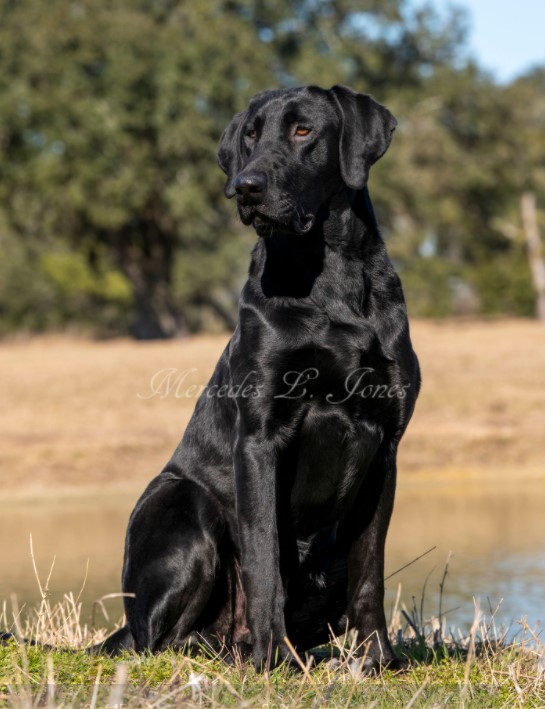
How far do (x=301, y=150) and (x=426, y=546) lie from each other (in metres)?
5.30

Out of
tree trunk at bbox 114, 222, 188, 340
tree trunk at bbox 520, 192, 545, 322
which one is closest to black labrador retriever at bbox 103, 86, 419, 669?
tree trunk at bbox 114, 222, 188, 340

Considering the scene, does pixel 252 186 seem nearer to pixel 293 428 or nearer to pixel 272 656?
pixel 293 428

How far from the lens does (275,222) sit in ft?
13.2

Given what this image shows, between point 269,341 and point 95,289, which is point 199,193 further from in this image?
point 269,341

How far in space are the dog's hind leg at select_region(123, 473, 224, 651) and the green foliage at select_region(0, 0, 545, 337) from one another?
936 inches

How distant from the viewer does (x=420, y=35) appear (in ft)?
117

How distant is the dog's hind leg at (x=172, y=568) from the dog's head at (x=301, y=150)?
1.12 meters

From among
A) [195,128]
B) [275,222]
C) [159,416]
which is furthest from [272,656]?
[195,128]

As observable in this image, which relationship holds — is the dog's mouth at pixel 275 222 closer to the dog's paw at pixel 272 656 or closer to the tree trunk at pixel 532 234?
the dog's paw at pixel 272 656

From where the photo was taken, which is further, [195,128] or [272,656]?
[195,128]

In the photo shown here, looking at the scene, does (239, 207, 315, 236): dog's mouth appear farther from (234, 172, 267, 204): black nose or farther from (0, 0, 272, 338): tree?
(0, 0, 272, 338): tree

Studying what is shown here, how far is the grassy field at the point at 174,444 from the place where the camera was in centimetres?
353

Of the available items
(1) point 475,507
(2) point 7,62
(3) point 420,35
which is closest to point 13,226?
(2) point 7,62

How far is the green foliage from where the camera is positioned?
28484 mm
